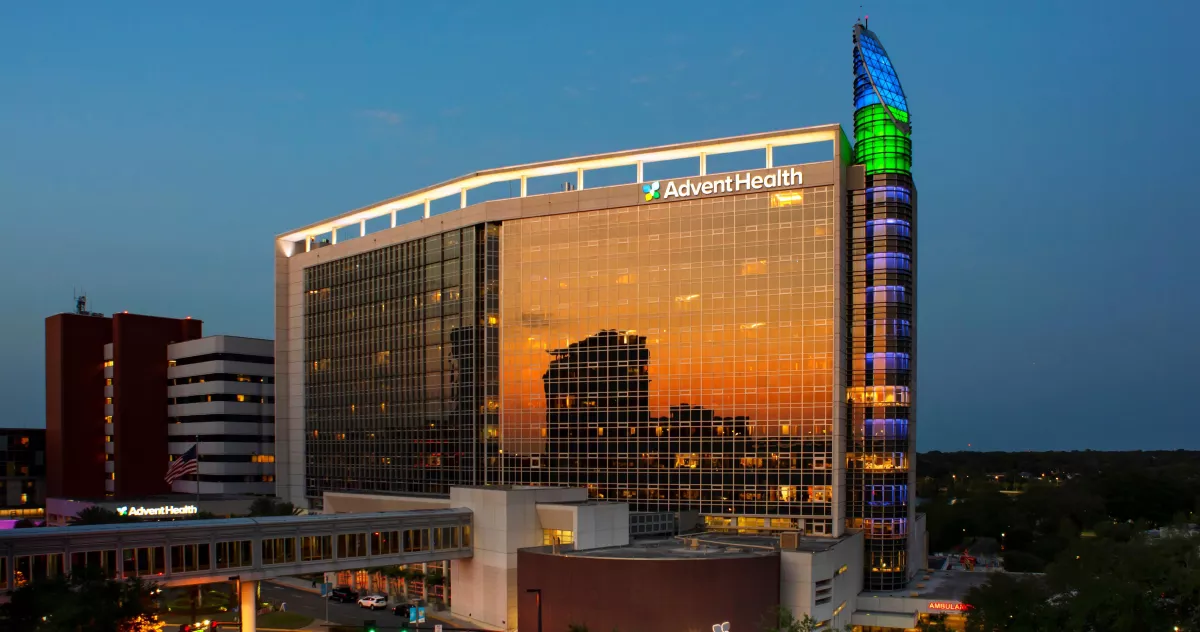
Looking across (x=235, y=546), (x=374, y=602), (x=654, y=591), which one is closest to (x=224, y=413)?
(x=374, y=602)

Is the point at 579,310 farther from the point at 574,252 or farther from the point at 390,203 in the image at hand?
the point at 390,203

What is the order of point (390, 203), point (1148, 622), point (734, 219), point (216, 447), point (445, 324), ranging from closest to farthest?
point (1148, 622) → point (734, 219) → point (445, 324) → point (390, 203) → point (216, 447)

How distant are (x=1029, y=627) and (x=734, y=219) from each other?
1936 inches

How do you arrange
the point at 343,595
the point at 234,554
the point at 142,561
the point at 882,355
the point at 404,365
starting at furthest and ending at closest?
the point at 404,365, the point at 882,355, the point at 343,595, the point at 234,554, the point at 142,561

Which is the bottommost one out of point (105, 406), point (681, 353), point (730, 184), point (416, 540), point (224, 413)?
point (416, 540)

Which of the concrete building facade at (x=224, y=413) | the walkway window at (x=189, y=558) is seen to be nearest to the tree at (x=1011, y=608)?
the walkway window at (x=189, y=558)

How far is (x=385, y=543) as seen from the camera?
77.3m

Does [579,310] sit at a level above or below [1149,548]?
above

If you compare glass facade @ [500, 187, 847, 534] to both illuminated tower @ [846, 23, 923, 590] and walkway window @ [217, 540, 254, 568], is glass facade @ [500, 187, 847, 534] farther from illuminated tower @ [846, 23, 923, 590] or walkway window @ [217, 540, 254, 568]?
walkway window @ [217, 540, 254, 568]

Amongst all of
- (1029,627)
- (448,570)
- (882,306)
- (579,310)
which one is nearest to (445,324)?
(579,310)

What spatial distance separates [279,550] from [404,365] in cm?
5743

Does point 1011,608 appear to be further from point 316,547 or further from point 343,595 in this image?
point 343,595

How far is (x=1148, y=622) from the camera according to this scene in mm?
59250

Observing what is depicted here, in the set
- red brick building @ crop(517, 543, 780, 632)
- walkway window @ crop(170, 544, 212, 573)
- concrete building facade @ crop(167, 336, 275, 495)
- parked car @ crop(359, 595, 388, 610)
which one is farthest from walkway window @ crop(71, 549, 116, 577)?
concrete building facade @ crop(167, 336, 275, 495)
